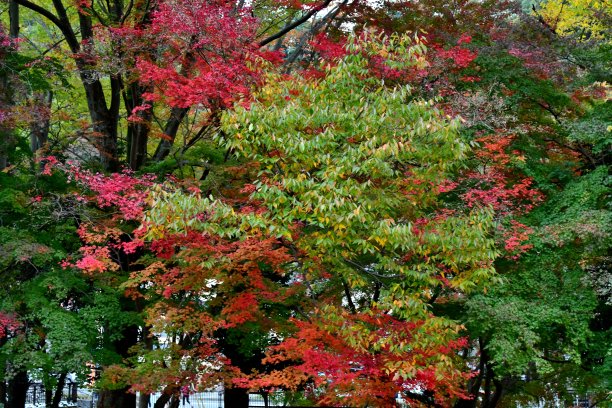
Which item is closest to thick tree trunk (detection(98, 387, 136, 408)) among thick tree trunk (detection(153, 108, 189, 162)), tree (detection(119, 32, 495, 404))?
thick tree trunk (detection(153, 108, 189, 162))

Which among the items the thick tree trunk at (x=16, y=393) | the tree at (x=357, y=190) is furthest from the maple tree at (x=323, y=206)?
the thick tree trunk at (x=16, y=393)

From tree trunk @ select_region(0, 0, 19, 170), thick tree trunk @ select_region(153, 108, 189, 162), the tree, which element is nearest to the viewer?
the tree

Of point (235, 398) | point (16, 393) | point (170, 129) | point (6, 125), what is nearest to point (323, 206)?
point (6, 125)

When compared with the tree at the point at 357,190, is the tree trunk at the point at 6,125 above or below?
above

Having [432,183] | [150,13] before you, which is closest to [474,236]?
[432,183]

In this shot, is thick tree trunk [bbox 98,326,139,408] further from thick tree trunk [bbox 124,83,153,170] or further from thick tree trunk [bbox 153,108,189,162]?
thick tree trunk [bbox 153,108,189,162]

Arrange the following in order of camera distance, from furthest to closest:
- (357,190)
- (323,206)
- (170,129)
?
(170,129) < (357,190) < (323,206)

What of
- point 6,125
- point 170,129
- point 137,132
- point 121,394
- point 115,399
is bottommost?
point 115,399

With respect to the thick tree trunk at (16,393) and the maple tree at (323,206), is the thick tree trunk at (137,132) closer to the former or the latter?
the maple tree at (323,206)

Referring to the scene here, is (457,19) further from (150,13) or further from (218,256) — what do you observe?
(218,256)

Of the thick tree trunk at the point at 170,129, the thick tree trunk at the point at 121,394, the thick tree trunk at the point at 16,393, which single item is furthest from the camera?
the thick tree trunk at the point at 16,393

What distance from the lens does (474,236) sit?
8883mm

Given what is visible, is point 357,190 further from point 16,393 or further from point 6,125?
point 16,393

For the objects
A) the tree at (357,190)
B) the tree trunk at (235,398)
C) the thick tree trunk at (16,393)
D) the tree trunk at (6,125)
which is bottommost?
the tree trunk at (235,398)
